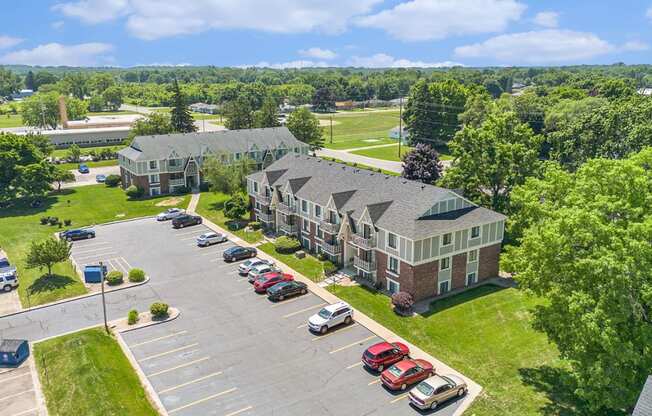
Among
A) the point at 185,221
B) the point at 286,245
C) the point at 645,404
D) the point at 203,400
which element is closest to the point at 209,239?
the point at 185,221

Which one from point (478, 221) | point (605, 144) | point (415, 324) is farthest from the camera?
point (605, 144)

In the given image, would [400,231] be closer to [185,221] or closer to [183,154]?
[185,221]

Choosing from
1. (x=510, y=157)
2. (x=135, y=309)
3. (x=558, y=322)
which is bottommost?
(x=135, y=309)

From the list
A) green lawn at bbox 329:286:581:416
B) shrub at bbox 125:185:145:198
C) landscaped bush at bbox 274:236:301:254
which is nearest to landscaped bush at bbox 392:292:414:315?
green lawn at bbox 329:286:581:416

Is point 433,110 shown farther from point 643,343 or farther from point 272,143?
point 643,343

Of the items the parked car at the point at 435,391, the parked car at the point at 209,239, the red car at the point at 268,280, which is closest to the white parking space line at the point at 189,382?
the red car at the point at 268,280

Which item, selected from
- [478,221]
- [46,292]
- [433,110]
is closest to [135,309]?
[46,292]

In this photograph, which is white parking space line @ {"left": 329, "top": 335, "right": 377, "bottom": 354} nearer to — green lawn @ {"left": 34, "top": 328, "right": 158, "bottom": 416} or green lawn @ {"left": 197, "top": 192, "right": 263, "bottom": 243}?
green lawn @ {"left": 34, "top": 328, "right": 158, "bottom": 416}
